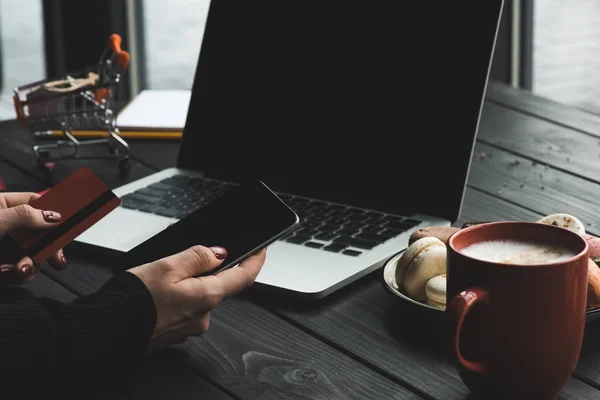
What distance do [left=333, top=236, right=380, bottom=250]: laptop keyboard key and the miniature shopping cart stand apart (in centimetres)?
51

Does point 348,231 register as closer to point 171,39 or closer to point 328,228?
point 328,228

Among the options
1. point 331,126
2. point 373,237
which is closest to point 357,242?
point 373,237

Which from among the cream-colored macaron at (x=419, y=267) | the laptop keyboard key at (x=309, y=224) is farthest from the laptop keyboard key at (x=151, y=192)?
the cream-colored macaron at (x=419, y=267)

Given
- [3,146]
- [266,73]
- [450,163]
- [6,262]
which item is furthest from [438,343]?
[3,146]

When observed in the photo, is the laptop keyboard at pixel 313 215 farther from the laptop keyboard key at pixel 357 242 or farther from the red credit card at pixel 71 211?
the red credit card at pixel 71 211

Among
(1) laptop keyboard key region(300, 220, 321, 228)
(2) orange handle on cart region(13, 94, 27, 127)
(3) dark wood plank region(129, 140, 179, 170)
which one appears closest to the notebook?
(3) dark wood plank region(129, 140, 179, 170)

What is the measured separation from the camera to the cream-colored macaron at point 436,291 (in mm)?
750

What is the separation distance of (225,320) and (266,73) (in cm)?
48

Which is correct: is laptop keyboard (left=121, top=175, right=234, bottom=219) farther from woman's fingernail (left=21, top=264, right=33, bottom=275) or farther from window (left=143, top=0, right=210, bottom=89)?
window (left=143, top=0, right=210, bottom=89)

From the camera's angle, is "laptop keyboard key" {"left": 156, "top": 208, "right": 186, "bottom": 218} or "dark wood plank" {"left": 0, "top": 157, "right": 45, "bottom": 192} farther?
"dark wood plank" {"left": 0, "top": 157, "right": 45, "bottom": 192}

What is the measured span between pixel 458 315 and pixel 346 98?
58cm

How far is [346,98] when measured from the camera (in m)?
1.13

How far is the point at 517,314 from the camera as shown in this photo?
23.5 inches

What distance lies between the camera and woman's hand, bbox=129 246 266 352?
722mm
